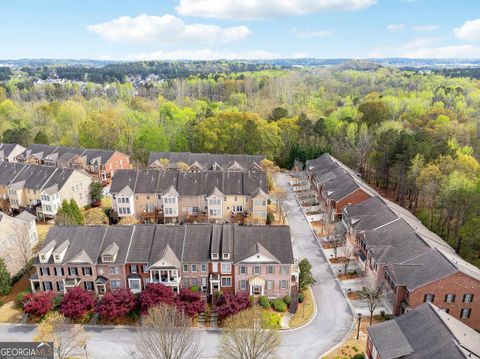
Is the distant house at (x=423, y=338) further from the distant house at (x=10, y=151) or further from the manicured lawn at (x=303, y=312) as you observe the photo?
the distant house at (x=10, y=151)

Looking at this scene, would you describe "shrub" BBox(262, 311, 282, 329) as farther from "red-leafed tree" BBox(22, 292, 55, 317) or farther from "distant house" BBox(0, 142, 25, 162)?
"distant house" BBox(0, 142, 25, 162)

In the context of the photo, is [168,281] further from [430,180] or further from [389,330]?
[430,180]

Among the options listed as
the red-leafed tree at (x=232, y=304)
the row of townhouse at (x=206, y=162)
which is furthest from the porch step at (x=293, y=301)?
the row of townhouse at (x=206, y=162)

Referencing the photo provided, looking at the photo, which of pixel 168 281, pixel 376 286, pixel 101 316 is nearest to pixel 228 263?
pixel 168 281

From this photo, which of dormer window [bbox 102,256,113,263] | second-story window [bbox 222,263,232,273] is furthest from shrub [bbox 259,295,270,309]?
dormer window [bbox 102,256,113,263]

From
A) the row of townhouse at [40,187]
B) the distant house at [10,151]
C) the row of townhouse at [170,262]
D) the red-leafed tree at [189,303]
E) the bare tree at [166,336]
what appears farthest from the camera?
the distant house at [10,151]

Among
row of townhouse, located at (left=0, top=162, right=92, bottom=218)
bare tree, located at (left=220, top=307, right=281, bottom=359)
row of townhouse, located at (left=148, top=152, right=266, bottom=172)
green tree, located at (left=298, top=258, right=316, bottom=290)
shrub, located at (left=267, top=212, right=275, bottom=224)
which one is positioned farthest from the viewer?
row of townhouse, located at (left=148, top=152, right=266, bottom=172)
